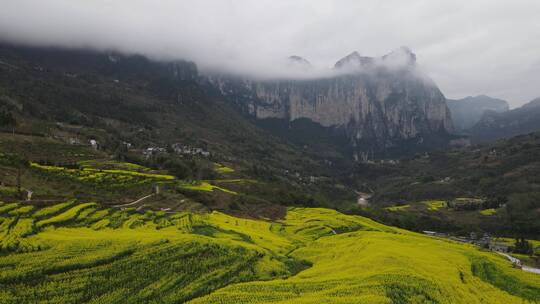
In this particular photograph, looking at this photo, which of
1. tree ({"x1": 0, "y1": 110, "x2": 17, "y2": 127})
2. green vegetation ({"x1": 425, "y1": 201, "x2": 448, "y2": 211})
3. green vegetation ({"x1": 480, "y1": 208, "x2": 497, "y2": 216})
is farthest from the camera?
green vegetation ({"x1": 425, "y1": 201, "x2": 448, "y2": 211})

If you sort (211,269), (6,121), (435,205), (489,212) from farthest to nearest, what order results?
1. (435,205)
2. (489,212)
3. (6,121)
4. (211,269)

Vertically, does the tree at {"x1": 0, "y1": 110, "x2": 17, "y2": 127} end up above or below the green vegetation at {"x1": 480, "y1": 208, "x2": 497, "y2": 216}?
above

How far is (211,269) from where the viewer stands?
3338cm

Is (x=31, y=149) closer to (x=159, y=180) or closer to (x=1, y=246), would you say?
(x=159, y=180)

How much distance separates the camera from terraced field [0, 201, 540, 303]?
27766 mm

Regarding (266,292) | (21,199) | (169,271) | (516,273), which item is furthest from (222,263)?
(21,199)

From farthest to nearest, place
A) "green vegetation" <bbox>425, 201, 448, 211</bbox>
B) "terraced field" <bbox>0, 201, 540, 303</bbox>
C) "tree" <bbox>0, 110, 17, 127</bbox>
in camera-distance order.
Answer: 1. "green vegetation" <bbox>425, 201, 448, 211</bbox>
2. "tree" <bbox>0, 110, 17, 127</bbox>
3. "terraced field" <bbox>0, 201, 540, 303</bbox>

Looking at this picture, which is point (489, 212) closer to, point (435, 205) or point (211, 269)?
point (435, 205)

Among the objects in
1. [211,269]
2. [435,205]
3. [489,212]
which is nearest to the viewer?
[211,269]

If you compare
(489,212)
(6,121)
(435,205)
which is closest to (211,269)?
(6,121)

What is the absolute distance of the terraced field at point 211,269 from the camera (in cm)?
2777

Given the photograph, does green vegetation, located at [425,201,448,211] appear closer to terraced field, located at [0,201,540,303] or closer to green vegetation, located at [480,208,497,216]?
green vegetation, located at [480,208,497,216]

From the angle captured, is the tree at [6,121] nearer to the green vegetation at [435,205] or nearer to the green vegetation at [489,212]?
the green vegetation at [435,205]

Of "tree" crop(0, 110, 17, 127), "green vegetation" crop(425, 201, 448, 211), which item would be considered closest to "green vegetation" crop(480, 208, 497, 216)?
"green vegetation" crop(425, 201, 448, 211)
